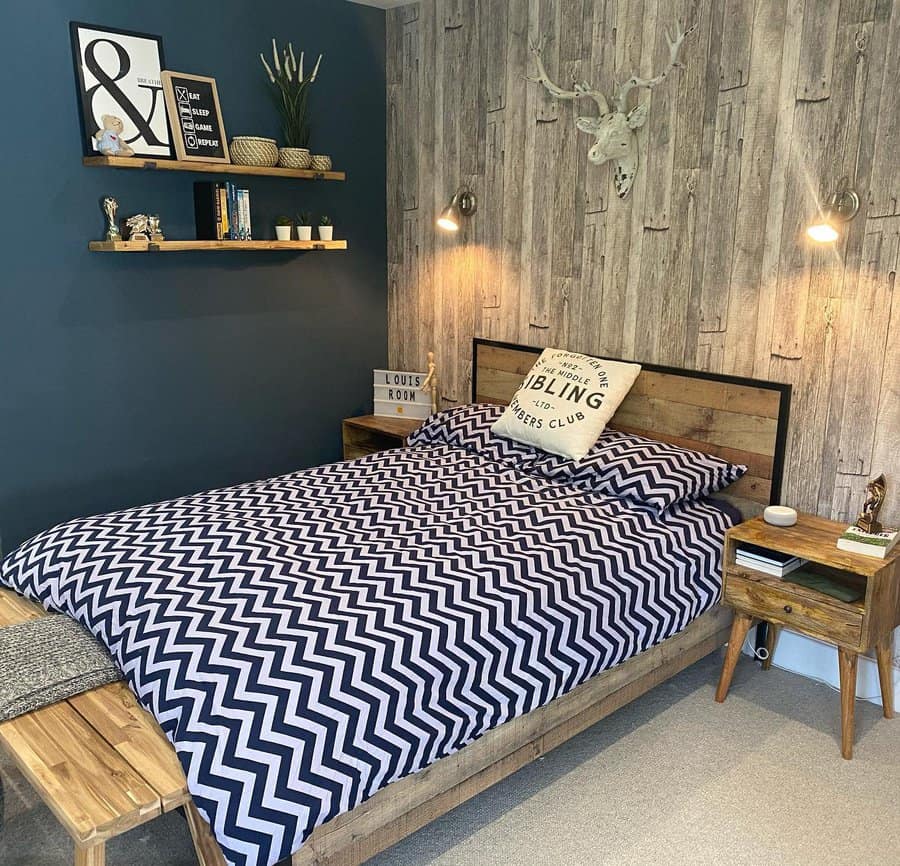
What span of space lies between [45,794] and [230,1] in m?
2.99

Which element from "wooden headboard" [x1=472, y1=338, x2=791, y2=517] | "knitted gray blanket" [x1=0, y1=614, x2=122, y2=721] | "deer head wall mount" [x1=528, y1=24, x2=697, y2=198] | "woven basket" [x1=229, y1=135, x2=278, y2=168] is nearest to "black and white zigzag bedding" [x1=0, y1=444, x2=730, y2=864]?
"knitted gray blanket" [x1=0, y1=614, x2=122, y2=721]

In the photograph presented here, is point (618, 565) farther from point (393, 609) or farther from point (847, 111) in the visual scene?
point (847, 111)

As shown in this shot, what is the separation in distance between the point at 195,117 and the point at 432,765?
2.58m

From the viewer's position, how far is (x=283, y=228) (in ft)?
12.4

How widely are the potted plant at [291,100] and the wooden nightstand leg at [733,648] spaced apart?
2434 millimetres

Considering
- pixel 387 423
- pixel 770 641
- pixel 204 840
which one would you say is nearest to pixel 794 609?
pixel 770 641

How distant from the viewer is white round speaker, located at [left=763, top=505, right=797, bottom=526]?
Result: 9.29ft

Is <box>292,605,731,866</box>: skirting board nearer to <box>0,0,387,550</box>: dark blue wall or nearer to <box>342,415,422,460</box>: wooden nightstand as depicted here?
<box>342,415,422,460</box>: wooden nightstand

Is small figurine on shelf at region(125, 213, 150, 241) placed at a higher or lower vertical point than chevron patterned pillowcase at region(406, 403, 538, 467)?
higher

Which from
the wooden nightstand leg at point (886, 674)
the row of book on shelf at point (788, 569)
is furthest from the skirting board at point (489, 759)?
the wooden nightstand leg at point (886, 674)

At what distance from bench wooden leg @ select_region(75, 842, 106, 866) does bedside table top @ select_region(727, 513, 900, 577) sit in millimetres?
1894

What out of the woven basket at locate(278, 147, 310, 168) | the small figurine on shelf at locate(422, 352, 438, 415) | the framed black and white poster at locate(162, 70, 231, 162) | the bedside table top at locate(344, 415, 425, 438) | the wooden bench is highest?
the framed black and white poster at locate(162, 70, 231, 162)

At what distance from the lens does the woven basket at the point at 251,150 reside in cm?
356

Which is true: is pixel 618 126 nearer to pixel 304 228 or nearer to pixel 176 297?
pixel 304 228
